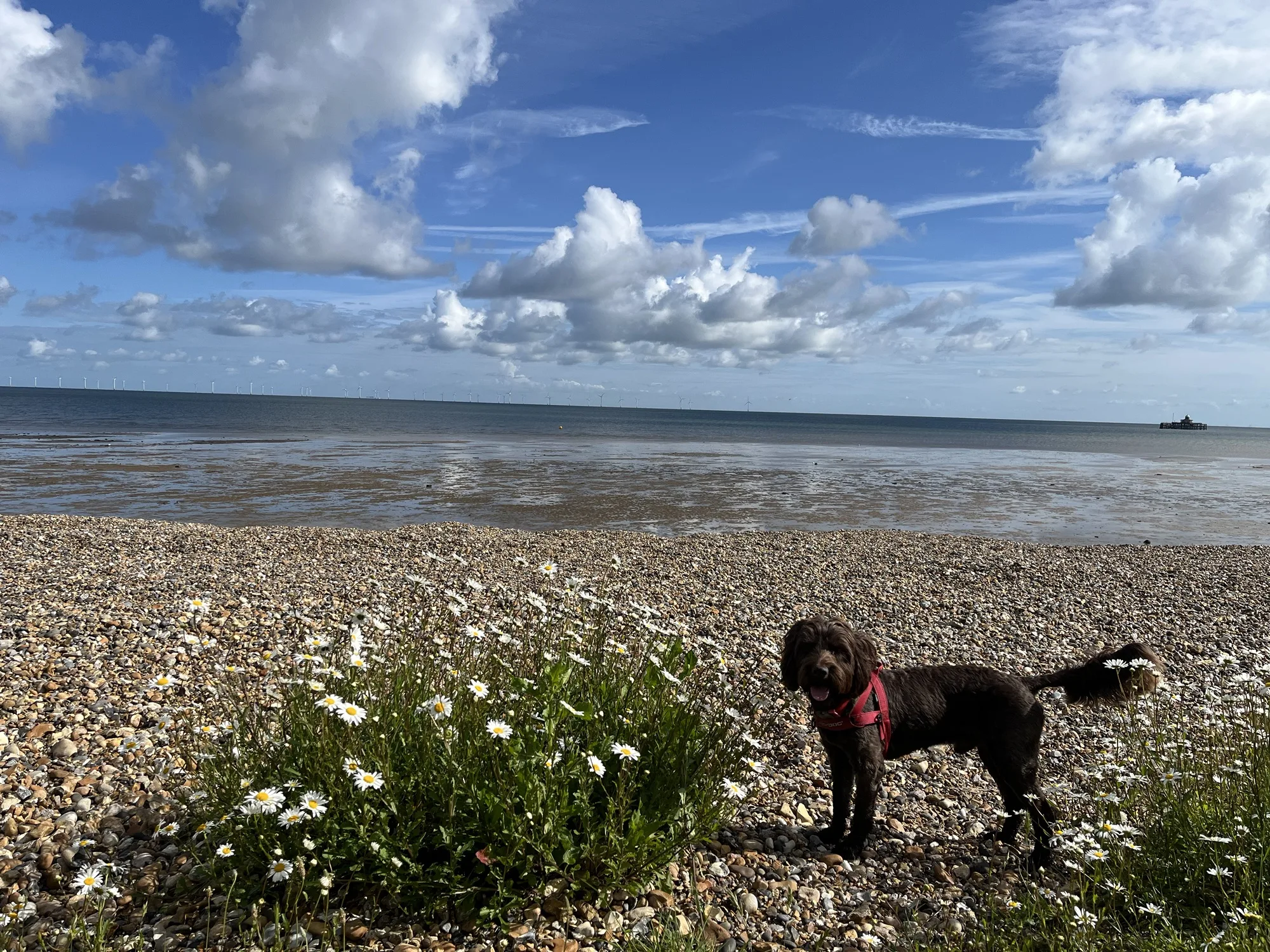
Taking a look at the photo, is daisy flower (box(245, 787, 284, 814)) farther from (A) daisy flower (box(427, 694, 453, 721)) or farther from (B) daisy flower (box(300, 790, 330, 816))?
(A) daisy flower (box(427, 694, 453, 721))

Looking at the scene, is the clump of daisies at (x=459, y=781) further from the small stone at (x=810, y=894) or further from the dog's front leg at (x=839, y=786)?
the dog's front leg at (x=839, y=786)

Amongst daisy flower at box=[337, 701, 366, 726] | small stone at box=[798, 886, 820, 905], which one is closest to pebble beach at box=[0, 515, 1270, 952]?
small stone at box=[798, 886, 820, 905]

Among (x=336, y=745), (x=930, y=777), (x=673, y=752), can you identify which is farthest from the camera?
(x=930, y=777)

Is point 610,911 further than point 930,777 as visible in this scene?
No

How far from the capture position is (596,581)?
12.6m

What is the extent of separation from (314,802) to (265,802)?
0.59 ft

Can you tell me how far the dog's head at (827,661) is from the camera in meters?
4.50

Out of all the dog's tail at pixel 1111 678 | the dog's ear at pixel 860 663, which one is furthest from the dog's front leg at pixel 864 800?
the dog's tail at pixel 1111 678

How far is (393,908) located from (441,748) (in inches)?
29.7

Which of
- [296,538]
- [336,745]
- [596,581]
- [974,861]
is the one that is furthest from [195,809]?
[296,538]

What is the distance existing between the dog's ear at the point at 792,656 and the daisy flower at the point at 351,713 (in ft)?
7.82

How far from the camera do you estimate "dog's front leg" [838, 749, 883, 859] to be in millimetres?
4715

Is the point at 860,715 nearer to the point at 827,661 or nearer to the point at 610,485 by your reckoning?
the point at 827,661

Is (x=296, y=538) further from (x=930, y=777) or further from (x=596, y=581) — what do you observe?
(x=930, y=777)
